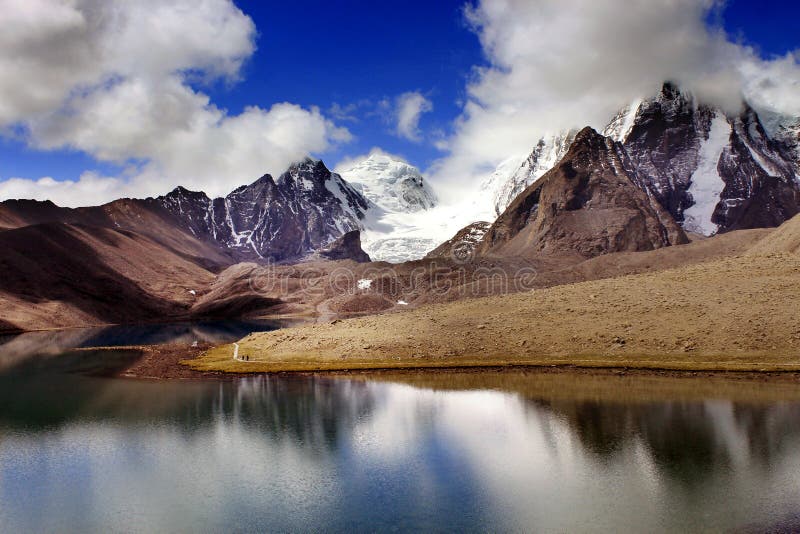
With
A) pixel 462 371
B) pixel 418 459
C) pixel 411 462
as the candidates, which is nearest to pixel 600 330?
pixel 462 371

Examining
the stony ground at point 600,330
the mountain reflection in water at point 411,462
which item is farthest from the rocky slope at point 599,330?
the mountain reflection in water at point 411,462

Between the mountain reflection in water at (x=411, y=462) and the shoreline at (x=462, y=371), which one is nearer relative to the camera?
the mountain reflection in water at (x=411, y=462)

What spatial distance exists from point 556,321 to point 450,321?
53.7ft

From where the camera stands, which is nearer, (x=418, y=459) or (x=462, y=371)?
(x=418, y=459)

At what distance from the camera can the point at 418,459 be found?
45.1 metres

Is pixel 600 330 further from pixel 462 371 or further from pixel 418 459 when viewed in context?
pixel 418 459

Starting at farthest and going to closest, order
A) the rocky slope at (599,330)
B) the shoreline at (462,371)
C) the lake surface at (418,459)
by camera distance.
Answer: the rocky slope at (599,330) → the shoreline at (462,371) → the lake surface at (418,459)

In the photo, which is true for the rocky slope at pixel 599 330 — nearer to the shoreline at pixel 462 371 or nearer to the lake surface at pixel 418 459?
the shoreline at pixel 462 371

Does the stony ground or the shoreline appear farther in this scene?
the stony ground

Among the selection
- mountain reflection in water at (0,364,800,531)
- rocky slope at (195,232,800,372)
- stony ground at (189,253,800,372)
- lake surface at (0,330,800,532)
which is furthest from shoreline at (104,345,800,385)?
mountain reflection in water at (0,364,800,531)

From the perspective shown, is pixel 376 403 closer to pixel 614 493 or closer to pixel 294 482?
pixel 294 482

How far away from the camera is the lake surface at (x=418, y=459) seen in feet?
114

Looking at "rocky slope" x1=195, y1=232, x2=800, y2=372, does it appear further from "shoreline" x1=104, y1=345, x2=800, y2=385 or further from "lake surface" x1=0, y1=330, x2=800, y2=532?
"lake surface" x1=0, y1=330, x2=800, y2=532

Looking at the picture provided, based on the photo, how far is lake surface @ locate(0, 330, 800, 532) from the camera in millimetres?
34812
